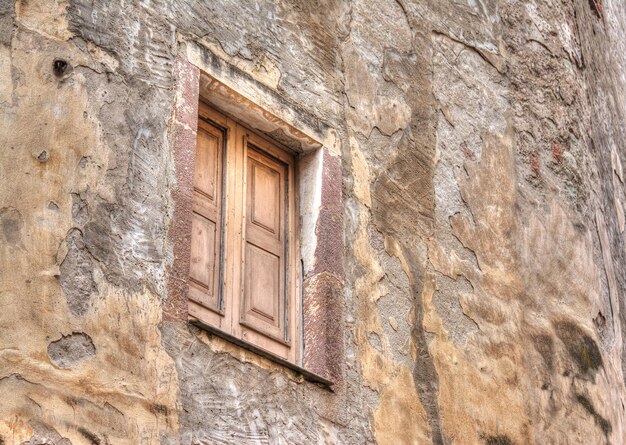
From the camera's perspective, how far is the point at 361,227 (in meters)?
7.19

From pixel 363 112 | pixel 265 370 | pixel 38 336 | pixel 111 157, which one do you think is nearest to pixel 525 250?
pixel 363 112

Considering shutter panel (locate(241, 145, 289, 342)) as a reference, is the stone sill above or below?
below

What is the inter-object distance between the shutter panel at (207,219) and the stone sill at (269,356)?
0.28m

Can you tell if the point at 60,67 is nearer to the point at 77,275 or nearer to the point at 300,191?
the point at 77,275

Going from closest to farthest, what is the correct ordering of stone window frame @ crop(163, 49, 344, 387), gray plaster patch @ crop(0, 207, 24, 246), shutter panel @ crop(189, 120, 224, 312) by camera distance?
gray plaster patch @ crop(0, 207, 24, 246) → stone window frame @ crop(163, 49, 344, 387) → shutter panel @ crop(189, 120, 224, 312)

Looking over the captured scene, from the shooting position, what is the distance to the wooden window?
6.46 meters

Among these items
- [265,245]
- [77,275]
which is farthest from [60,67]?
[265,245]

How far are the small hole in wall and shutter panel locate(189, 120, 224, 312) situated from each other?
865mm

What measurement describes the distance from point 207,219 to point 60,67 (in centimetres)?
102

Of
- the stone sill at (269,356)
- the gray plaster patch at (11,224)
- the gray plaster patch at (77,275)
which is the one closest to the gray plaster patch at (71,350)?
the gray plaster patch at (77,275)

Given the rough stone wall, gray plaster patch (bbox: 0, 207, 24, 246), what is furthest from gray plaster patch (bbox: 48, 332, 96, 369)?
gray plaster patch (bbox: 0, 207, 24, 246)

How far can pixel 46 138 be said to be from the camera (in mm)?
5824

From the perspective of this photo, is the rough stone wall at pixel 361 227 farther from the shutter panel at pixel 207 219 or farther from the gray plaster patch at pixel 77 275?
the shutter panel at pixel 207 219

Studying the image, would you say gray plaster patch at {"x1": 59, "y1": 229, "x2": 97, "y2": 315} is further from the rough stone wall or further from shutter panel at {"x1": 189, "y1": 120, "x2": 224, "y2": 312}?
shutter panel at {"x1": 189, "y1": 120, "x2": 224, "y2": 312}
